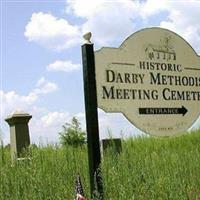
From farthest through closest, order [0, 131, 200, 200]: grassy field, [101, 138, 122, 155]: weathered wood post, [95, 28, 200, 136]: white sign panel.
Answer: [101, 138, 122, 155]: weathered wood post, [95, 28, 200, 136]: white sign panel, [0, 131, 200, 200]: grassy field

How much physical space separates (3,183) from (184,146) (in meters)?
3.67

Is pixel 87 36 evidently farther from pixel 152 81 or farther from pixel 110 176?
pixel 110 176

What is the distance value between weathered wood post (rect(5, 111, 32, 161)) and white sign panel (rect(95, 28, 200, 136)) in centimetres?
186

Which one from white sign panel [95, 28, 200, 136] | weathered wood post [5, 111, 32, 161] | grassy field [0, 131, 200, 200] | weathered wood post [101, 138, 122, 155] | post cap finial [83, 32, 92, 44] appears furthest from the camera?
weathered wood post [5, 111, 32, 161]

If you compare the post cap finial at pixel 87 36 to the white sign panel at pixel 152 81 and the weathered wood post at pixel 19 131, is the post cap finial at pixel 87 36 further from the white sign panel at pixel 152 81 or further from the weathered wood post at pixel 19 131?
the weathered wood post at pixel 19 131

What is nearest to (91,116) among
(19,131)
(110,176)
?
(110,176)

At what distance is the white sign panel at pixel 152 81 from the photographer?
5.04m

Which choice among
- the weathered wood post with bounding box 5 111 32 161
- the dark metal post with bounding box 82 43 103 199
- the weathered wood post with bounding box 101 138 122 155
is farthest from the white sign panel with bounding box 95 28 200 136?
the weathered wood post with bounding box 5 111 32 161

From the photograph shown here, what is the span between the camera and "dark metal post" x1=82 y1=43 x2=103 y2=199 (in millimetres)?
4652

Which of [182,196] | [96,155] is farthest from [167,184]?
[96,155]

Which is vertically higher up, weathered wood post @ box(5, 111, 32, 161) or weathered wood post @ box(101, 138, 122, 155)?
weathered wood post @ box(5, 111, 32, 161)

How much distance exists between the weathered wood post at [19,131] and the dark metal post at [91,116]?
1980 millimetres

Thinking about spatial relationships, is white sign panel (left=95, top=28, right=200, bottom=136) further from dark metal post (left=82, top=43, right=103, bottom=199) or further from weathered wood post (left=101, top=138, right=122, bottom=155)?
weathered wood post (left=101, top=138, right=122, bottom=155)

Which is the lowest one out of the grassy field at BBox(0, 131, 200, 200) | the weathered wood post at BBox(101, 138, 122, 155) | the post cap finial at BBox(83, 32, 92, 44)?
the grassy field at BBox(0, 131, 200, 200)
